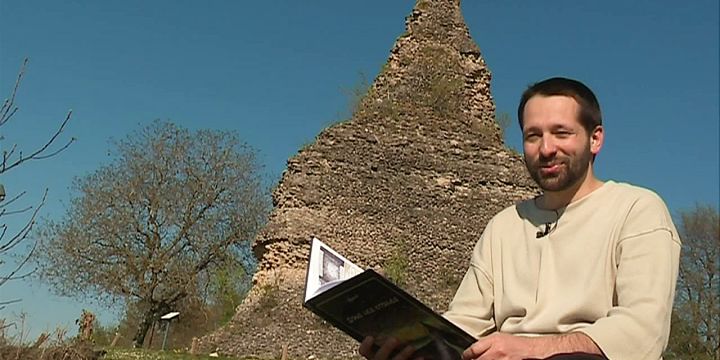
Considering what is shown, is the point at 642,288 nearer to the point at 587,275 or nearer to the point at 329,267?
the point at 587,275

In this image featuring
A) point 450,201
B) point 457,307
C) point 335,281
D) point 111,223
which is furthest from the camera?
point 111,223

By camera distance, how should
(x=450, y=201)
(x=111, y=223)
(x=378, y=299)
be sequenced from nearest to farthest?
(x=378, y=299), (x=450, y=201), (x=111, y=223)

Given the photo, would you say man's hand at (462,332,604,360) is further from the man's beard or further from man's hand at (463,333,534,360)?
the man's beard

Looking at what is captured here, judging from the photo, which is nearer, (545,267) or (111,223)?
(545,267)

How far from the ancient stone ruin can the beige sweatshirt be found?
16730 millimetres

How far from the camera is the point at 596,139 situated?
264 centimetres

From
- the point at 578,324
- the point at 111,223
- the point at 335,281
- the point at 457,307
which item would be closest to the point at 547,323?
the point at 578,324

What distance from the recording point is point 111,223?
101 feet

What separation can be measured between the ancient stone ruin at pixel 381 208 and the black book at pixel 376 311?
55.9ft

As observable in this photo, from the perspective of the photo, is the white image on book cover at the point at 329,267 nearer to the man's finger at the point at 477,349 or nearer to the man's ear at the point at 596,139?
the man's finger at the point at 477,349

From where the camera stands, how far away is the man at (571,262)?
2283mm

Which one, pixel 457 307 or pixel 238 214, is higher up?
pixel 238 214

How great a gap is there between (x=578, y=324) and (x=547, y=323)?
9 cm

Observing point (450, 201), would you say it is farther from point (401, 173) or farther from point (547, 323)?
point (547, 323)
